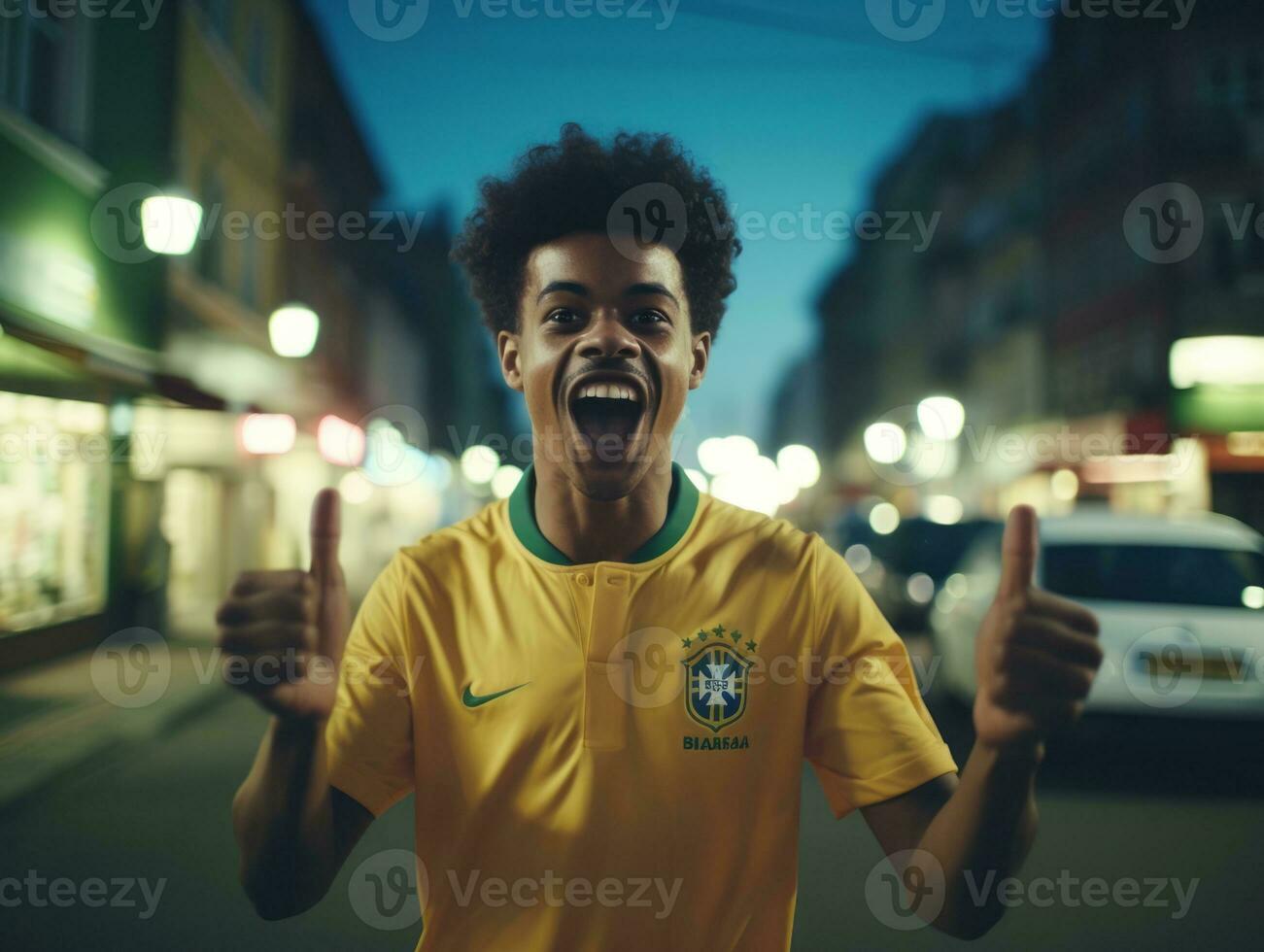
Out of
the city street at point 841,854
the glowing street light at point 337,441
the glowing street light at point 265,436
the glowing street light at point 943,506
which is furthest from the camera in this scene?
the glowing street light at point 943,506

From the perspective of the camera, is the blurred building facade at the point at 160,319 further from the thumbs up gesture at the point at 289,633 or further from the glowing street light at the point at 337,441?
the thumbs up gesture at the point at 289,633

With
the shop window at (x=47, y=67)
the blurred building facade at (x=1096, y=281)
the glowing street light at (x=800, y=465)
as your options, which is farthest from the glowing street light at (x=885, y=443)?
the glowing street light at (x=800, y=465)

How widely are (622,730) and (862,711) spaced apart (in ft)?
1.23

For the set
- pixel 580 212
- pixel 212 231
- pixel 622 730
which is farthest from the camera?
pixel 212 231

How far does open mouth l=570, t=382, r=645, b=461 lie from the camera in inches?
73.0

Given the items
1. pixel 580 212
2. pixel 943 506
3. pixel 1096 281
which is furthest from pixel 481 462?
pixel 580 212

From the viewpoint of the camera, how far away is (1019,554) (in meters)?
1.42

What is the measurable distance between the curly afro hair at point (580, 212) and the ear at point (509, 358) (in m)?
0.02

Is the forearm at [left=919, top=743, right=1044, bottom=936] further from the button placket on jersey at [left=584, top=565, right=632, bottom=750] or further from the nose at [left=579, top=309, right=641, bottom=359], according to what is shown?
the nose at [left=579, top=309, right=641, bottom=359]

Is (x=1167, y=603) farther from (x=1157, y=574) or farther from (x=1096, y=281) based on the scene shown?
(x=1096, y=281)

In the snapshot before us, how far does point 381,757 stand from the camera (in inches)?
69.3

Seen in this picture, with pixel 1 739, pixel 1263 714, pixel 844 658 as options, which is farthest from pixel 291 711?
pixel 1 739

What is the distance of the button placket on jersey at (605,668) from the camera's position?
5.58 ft

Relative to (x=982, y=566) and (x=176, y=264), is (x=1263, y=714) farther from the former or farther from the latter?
(x=176, y=264)
